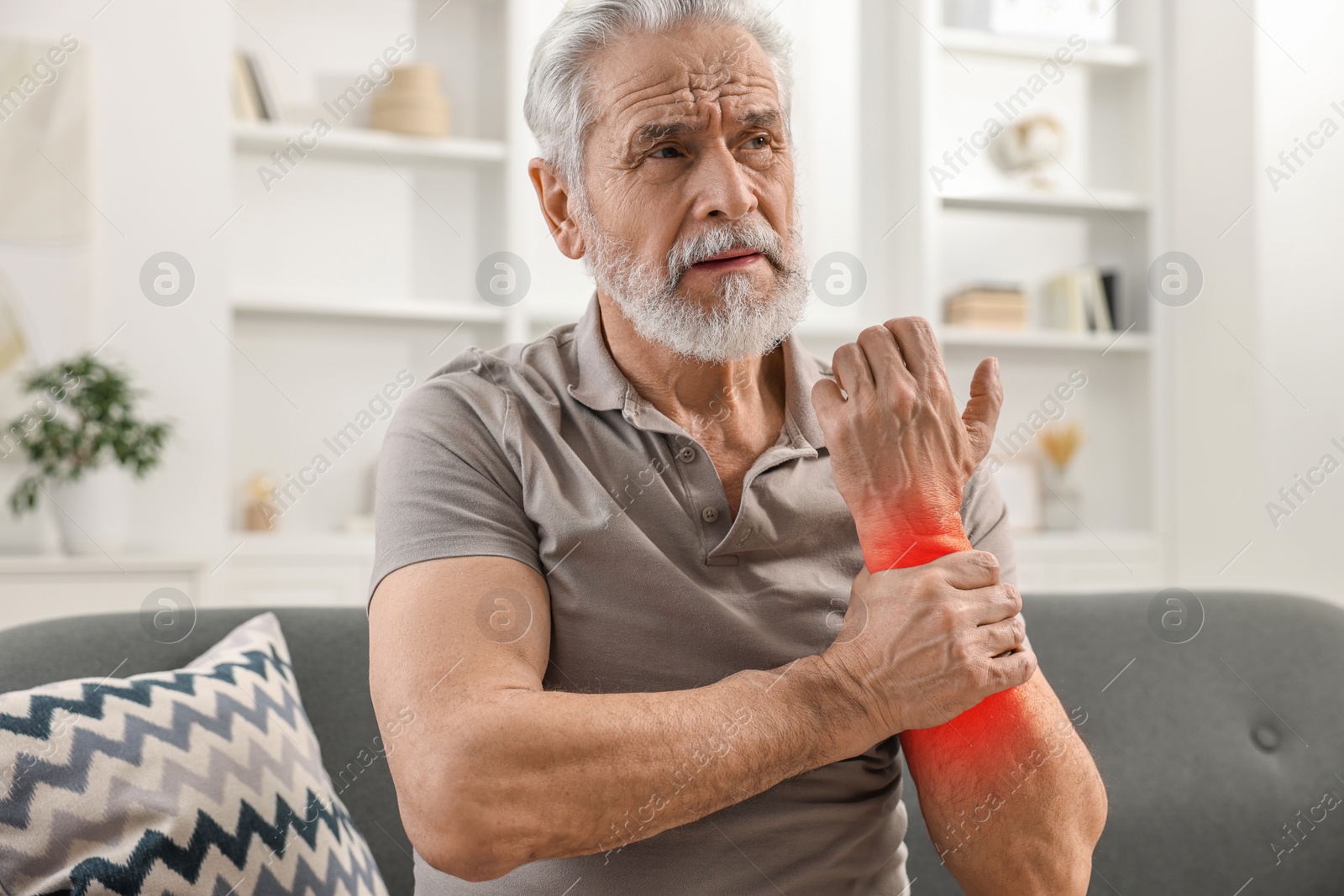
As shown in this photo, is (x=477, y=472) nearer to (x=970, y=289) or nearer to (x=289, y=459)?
(x=289, y=459)

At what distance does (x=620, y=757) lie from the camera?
3.02 ft

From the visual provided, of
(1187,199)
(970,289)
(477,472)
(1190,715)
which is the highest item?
(1187,199)

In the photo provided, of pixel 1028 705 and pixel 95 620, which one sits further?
pixel 95 620

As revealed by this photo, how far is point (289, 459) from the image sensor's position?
3.42m

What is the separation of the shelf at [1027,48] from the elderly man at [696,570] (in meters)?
2.79

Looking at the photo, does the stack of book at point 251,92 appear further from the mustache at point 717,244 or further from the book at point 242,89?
the mustache at point 717,244

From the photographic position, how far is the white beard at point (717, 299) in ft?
3.91

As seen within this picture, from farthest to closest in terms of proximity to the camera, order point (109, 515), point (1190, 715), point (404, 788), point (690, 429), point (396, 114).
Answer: point (396, 114), point (109, 515), point (1190, 715), point (690, 429), point (404, 788)

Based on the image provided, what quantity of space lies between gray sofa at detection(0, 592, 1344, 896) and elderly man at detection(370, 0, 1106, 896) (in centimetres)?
31

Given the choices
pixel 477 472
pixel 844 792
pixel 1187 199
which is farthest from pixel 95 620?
pixel 1187 199

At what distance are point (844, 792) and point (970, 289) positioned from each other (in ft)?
9.74

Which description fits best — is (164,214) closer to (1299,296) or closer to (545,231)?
(545,231)

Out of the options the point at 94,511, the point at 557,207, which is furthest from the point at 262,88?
the point at 557,207

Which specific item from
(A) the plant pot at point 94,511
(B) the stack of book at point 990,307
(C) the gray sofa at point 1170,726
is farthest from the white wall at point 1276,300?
(A) the plant pot at point 94,511
